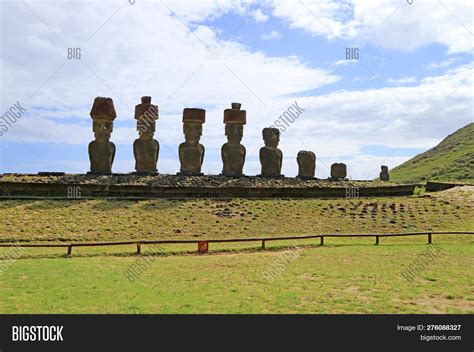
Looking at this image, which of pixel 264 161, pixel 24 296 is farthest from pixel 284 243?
pixel 264 161

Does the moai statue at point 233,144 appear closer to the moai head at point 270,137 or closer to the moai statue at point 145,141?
the moai head at point 270,137

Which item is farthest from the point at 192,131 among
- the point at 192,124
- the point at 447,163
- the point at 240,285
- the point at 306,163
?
the point at 447,163

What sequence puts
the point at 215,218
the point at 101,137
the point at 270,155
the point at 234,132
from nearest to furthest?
the point at 215,218, the point at 101,137, the point at 234,132, the point at 270,155

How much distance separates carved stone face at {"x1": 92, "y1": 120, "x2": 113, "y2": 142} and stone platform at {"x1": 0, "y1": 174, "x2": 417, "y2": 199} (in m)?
2.20

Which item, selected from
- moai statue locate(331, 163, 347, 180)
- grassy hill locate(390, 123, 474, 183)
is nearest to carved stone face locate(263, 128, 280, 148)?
moai statue locate(331, 163, 347, 180)

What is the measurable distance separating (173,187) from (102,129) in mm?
5102

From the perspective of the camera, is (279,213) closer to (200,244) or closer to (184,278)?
(200,244)

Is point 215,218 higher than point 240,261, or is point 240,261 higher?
point 215,218

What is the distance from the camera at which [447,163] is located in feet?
200

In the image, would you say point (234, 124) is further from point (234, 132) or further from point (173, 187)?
point (173, 187)

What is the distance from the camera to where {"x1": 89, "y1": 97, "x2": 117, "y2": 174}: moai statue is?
26.5m

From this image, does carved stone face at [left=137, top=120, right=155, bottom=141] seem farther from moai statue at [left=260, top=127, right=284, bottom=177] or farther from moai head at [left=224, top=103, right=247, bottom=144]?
moai statue at [left=260, top=127, right=284, bottom=177]

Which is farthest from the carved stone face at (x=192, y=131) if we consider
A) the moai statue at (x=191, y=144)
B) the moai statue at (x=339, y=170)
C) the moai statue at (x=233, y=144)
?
the moai statue at (x=339, y=170)
